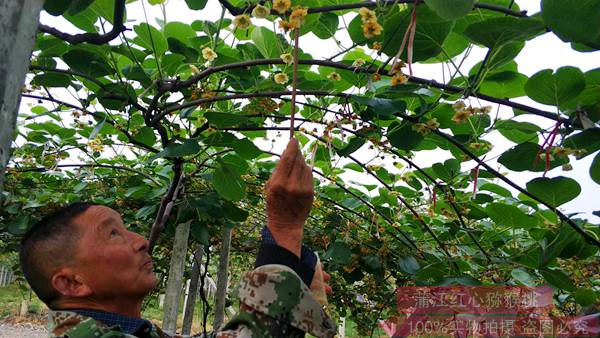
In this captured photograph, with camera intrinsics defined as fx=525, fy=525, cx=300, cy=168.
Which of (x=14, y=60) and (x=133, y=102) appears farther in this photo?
(x=133, y=102)

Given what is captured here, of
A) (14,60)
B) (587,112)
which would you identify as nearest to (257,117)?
(587,112)

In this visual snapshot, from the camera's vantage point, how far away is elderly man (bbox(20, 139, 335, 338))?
797 millimetres

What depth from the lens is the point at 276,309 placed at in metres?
0.80

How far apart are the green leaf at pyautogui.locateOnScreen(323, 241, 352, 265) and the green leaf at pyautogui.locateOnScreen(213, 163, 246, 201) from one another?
0.91m

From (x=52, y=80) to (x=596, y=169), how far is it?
172 cm

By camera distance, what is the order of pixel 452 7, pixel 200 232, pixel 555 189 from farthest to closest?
pixel 200 232
pixel 555 189
pixel 452 7

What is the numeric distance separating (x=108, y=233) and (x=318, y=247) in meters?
2.95

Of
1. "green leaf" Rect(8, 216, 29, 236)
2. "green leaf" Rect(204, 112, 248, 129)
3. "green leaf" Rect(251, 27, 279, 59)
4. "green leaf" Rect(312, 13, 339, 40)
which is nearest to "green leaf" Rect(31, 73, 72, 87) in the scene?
"green leaf" Rect(204, 112, 248, 129)

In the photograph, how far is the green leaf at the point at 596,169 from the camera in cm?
131

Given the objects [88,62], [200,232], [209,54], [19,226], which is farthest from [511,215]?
[19,226]

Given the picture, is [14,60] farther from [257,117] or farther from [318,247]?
[318,247]

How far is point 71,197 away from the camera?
3891 mm

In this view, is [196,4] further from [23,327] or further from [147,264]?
[23,327]

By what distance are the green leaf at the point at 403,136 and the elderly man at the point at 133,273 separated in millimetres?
765
